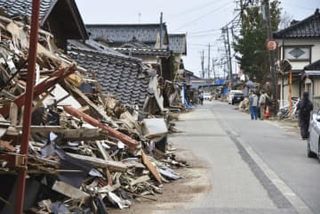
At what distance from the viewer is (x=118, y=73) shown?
19766 millimetres

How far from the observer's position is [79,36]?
777 inches

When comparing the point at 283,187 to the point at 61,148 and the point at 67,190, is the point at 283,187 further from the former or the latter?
the point at 67,190

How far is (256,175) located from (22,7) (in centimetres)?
679

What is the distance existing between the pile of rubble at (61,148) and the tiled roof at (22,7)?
1525 millimetres

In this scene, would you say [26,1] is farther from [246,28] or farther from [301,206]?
[246,28]

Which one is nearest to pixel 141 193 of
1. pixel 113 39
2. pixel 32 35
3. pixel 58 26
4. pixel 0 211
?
pixel 0 211

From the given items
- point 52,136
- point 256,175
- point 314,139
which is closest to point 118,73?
point 314,139

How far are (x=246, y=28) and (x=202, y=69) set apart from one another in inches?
3852

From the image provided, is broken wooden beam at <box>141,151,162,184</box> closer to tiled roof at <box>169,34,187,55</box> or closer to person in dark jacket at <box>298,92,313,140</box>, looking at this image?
person in dark jacket at <box>298,92,313,140</box>

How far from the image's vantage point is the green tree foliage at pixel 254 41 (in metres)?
64.9

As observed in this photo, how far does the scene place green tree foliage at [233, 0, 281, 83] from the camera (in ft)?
213

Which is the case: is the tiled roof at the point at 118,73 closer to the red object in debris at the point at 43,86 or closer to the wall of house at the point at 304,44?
the red object in debris at the point at 43,86

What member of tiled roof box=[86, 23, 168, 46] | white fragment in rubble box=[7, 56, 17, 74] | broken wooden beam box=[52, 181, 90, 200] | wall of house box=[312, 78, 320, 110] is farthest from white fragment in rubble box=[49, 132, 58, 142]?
tiled roof box=[86, 23, 168, 46]

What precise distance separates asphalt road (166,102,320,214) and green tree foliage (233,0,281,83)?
4147 cm
